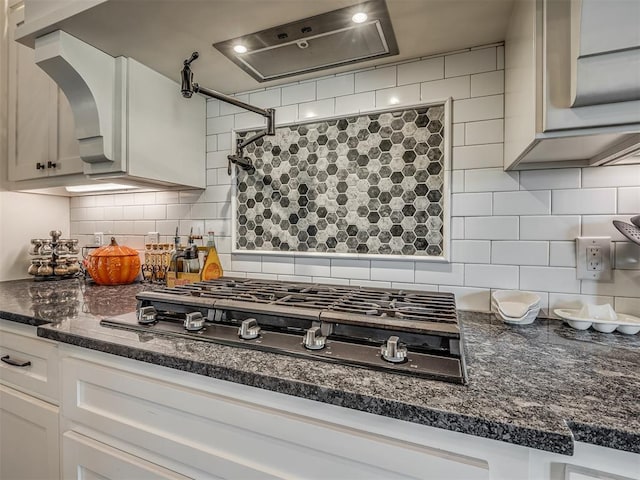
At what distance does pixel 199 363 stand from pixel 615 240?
1.20 m

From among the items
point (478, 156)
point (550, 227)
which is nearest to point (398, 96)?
point (478, 156)

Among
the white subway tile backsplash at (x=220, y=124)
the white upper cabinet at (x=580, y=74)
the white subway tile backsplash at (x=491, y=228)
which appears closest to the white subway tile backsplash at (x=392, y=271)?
the white subway tile backsplash at (x=491, y=228)

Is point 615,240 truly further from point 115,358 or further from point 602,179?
point 115,358

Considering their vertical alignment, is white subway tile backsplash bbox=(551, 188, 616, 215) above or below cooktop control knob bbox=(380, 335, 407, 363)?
above

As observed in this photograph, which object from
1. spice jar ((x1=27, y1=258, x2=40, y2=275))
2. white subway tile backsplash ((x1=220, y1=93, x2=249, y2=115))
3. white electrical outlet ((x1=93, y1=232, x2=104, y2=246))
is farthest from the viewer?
white electrical outlet ((x1=93, y1=232, x2=104, y2=246))

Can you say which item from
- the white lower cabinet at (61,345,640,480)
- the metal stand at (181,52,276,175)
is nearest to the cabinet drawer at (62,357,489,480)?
the white lower cabinet at (61,345,640,480)

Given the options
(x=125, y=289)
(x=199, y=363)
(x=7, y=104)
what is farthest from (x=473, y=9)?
→ (x=7, y=104)

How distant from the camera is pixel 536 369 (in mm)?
670

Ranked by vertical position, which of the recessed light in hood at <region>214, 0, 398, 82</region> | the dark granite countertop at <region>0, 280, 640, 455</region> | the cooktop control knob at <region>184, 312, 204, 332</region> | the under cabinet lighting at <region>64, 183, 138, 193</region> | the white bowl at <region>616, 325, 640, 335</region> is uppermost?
the recessed light in hood at <region>214, 0, 398, 82</region>

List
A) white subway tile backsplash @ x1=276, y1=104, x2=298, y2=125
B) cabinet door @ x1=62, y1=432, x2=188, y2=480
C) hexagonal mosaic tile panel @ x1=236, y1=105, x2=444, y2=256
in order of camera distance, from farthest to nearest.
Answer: white subway tile backsplash @ x1=276, y1=104, x2=298, y2=125, hexagonal mosaic tile panel @ x1=236, y1=105, x2=444, y2=256, cabinet door @ x1=62, y1=432, x2=188, y2=480

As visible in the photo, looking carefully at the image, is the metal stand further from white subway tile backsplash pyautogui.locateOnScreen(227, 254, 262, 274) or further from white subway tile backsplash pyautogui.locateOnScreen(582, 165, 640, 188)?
white subway tile backsplash pyautogui.locateOnScreen(582, 165, 640, 188)

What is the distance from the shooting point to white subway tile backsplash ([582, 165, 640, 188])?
0.97 m

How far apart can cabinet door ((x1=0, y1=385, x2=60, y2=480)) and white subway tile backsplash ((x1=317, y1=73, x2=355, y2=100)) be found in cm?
141

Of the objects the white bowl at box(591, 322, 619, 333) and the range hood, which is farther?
the range hood
